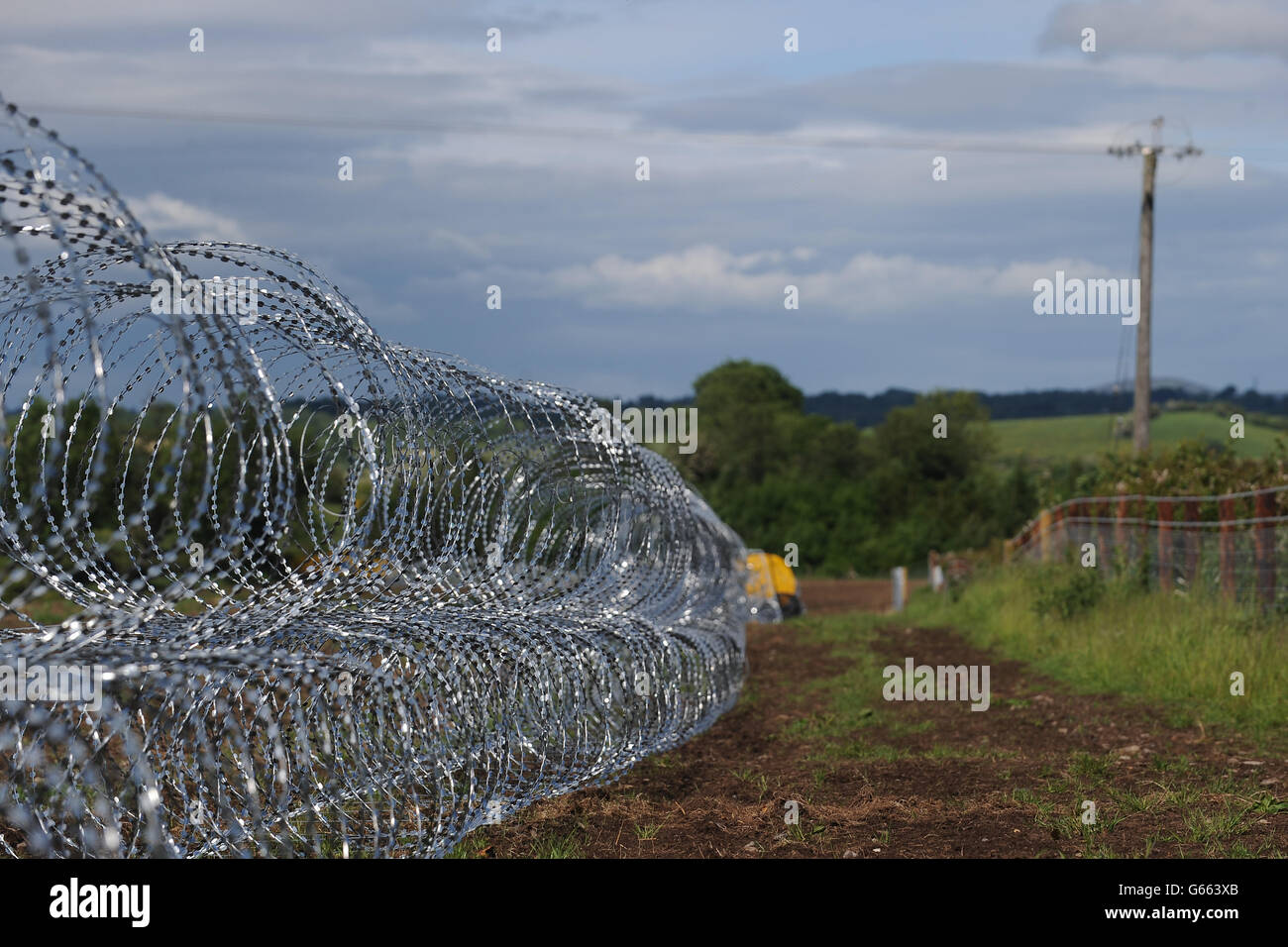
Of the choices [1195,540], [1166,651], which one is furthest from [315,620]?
[1195,540]

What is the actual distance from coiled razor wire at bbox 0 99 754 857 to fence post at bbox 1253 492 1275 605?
16.7 ft

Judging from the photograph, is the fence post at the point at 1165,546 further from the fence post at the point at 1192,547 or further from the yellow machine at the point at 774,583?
the yellow machine at the point at 774,583

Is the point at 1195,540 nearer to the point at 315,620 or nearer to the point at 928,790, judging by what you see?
the point at 928,790

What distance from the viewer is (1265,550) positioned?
1184 cm

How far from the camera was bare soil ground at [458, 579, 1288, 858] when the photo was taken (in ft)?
20.6

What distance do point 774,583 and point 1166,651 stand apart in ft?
43.9

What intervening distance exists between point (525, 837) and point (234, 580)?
192 cm

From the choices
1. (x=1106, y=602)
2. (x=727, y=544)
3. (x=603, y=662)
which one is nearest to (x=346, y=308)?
(x=603, y=662)

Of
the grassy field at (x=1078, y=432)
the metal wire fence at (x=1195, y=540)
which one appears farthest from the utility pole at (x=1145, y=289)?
the grassy field at (x=1078, y=432)

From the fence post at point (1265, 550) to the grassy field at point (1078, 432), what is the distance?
4649 cm

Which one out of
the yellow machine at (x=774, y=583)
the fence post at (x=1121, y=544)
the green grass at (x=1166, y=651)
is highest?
the fence post at (x=1121, y=544)

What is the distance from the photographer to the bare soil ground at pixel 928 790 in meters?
6.29

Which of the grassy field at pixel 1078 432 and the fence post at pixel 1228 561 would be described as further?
the grassy field at pixel 1078 432
